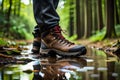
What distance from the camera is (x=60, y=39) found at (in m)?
3.16

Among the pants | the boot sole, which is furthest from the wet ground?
the pants

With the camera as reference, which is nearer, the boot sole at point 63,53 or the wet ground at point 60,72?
the wet ground at point 60,72

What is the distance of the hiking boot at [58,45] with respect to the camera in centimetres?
308

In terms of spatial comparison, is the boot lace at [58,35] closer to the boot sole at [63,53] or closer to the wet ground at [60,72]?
the boot sole at [63,53]

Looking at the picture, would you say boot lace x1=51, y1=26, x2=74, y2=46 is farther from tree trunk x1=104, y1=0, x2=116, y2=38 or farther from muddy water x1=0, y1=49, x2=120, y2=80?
tree trunk x1=104, y1=0, x2=116, y2=38

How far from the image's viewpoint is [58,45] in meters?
3.17

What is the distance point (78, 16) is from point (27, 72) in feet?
70.9

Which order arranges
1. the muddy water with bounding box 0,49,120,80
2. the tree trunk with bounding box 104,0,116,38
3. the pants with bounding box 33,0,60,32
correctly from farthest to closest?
1. the tree trunk with bounding box 104,0,116,38
2. the pants with bounding box 33,0,60,32
3. the muddy water with bounding box 0,49,120,80

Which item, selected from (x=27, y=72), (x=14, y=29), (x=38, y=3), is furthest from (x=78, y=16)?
(x=27, y=72)

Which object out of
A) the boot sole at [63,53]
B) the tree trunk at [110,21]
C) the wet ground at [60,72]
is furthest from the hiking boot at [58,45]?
the tree trunk at [110,21]

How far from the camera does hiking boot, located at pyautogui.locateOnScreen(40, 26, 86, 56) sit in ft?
10.1

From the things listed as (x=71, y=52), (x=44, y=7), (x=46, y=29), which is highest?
(x=44, y=7)

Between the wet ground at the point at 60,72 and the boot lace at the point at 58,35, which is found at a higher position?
the boot lace at the point at 58,35

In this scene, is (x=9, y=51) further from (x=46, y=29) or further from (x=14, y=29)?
(x=14, y=29)
